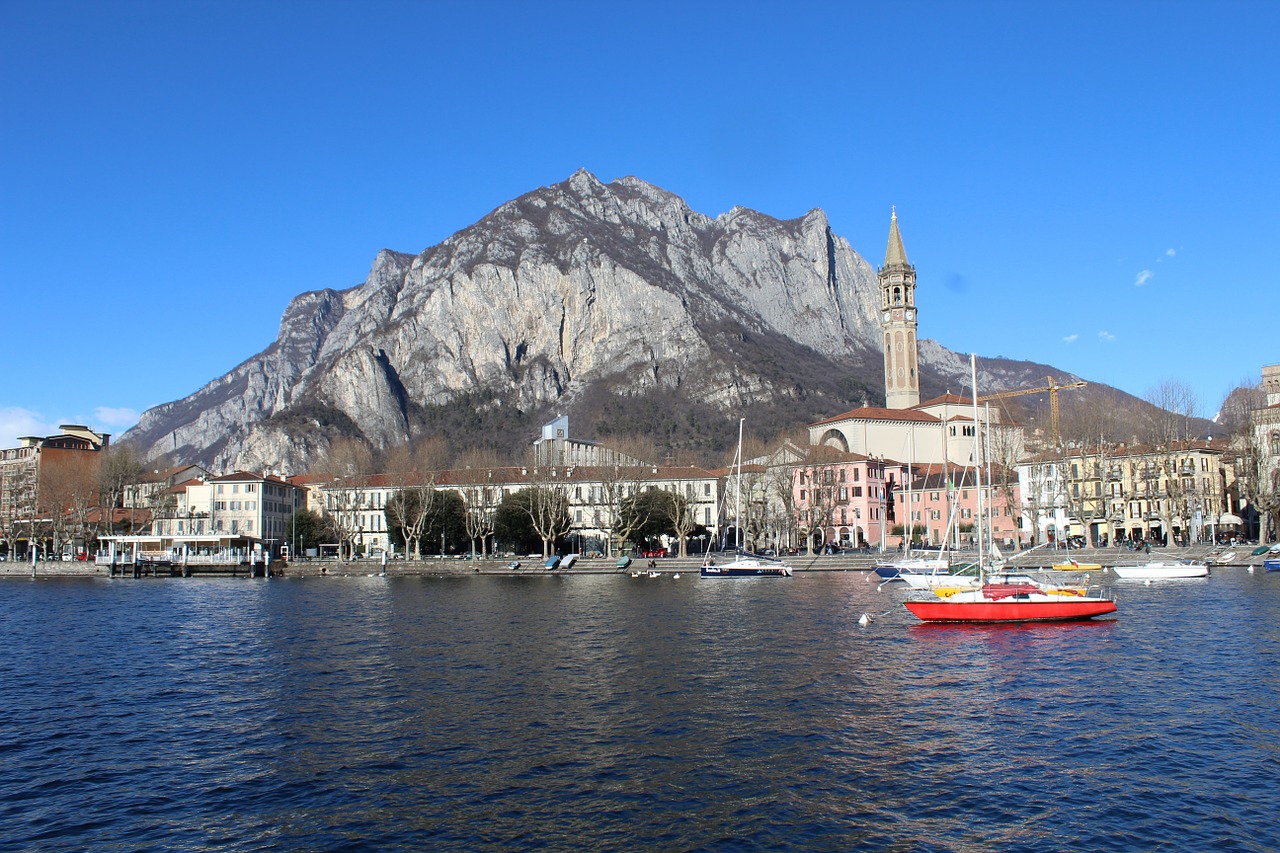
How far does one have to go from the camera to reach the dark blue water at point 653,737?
611 inches

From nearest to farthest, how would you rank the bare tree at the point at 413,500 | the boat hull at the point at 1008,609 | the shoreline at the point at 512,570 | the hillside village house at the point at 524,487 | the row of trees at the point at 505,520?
1. the boat hull at the point at 1008,609
2. the shoreline at the point at 512,570
3. the row of trees at the point at 505,520
4. the bare tree at the point at 413,500
5. the hillside village house at the point at 524,487

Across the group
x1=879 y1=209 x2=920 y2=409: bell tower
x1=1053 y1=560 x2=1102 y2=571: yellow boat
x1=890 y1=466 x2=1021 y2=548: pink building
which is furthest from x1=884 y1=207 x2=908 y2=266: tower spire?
A: x1=1053 y1=560 x2=1102 y2=571: yellow boat

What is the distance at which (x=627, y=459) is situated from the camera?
108750 millimetres

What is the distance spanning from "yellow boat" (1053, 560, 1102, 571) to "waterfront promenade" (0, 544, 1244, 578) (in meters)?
1.17

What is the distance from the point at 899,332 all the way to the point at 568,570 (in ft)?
252

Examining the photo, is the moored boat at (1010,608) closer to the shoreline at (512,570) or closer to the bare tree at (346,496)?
the shoreline at (512,570)

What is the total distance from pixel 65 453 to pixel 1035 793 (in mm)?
157191

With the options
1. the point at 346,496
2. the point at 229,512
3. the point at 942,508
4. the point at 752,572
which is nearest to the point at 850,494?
the point at 942,508

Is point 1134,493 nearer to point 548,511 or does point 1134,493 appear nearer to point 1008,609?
point 548,511

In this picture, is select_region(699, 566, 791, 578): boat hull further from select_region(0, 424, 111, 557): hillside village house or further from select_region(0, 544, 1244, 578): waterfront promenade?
select_region(0, 424, 111, 557): hillside village house

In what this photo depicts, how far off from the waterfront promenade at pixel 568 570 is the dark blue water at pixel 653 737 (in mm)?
38237

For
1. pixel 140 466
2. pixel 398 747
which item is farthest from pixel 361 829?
pixel 140 466

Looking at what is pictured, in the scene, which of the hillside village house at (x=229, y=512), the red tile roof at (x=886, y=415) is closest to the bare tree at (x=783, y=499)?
the red tile roof at (x=886, y=415)

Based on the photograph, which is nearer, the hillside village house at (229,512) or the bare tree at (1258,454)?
the bare tree at (1258,454)
